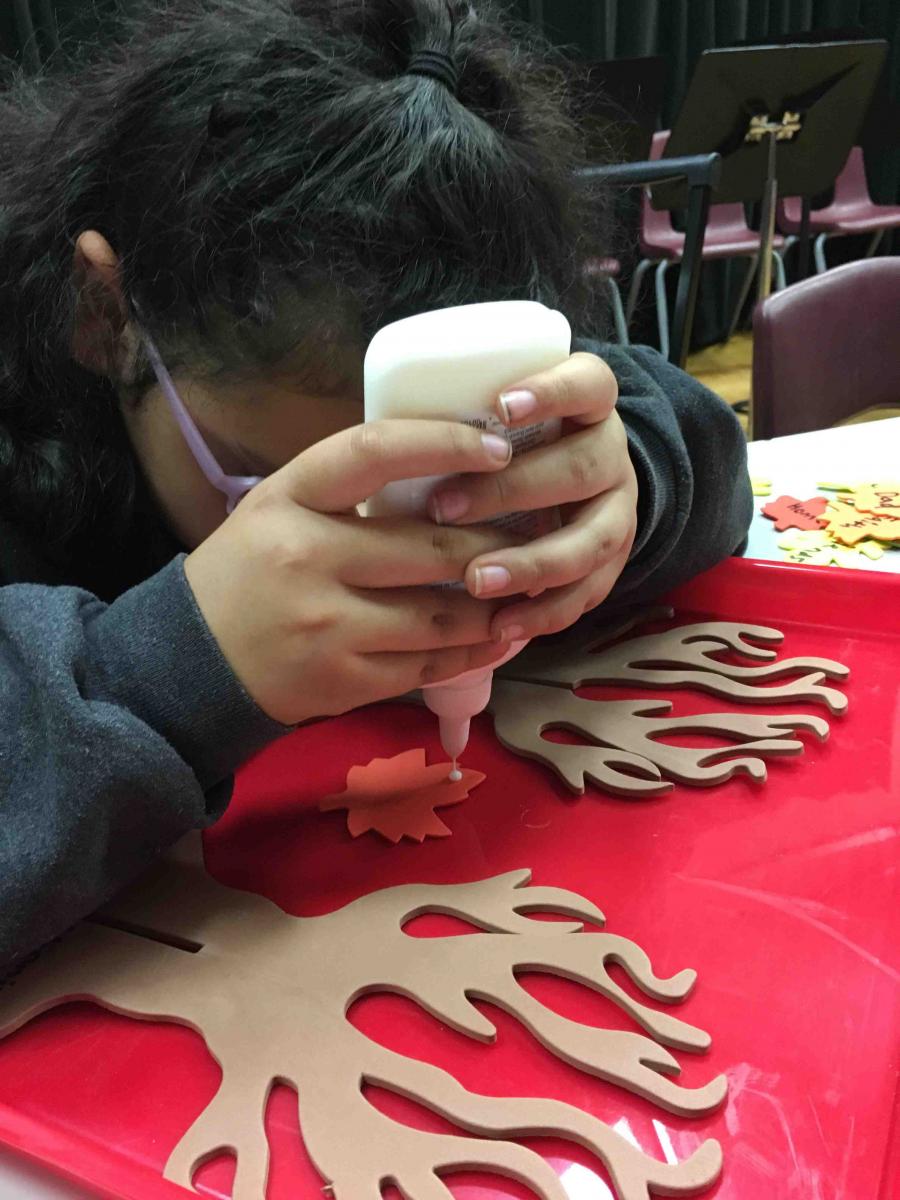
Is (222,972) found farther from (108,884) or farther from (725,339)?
(725,339)

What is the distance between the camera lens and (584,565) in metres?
0.40

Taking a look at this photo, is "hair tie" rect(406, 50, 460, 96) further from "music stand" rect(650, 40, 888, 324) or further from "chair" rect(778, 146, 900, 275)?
"chair" rect(778, 146, 900, 275)

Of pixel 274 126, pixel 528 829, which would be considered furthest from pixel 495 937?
pixel 274 126

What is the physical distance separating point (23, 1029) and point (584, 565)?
262 mm

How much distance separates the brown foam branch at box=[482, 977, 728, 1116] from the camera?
28cm

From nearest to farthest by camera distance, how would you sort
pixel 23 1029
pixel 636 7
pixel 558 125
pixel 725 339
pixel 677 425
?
pixel 23 1029
pixel 558 125
pixel 677 425
pixel 636 7
pixel 725 339

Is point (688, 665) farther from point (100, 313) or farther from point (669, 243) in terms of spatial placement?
point (669, 243)

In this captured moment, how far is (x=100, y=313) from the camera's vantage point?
475 millimetres

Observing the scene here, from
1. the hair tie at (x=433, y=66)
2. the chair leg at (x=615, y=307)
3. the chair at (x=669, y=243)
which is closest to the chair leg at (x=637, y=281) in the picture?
the chair at (x=669, y=243)

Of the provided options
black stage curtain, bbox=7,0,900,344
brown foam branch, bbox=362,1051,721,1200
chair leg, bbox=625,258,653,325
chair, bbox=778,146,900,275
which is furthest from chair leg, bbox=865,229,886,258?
brown foam branch, bbox=362,1051,721,1200

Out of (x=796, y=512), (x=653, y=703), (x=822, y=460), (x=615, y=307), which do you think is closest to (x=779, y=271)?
(x=615, y=307)

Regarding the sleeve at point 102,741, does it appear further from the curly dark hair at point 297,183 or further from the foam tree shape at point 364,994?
the curly dark hair at point 297,183

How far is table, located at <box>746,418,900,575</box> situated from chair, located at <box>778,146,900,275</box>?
2288mm

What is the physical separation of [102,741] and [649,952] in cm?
20
